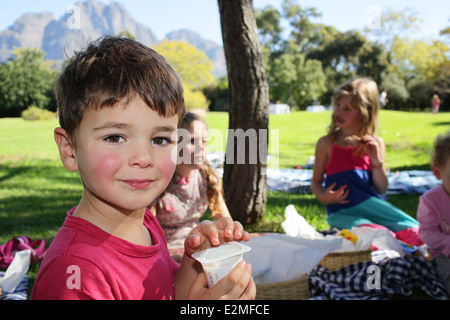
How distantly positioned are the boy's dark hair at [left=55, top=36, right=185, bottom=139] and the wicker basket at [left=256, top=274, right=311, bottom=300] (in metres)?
1.60

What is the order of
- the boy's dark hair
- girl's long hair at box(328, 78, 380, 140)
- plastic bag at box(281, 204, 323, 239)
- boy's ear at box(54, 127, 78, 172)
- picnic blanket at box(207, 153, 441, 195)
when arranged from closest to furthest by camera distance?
the boy's dark hair → boy's ear at box(54, 127, 78, 172) → plastic bag at box(281, 204, 323, 239) → girl's long hair at box(328, 78, 380, 140) → picnic blanket at box(207, 153, 441, 195)

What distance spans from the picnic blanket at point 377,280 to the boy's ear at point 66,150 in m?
1.99

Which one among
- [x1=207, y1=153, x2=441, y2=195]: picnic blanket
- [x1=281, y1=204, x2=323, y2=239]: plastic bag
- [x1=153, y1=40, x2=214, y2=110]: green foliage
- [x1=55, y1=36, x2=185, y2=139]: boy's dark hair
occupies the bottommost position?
[x1=207, y1=153, x2=441, y2=195]: picnic blanket

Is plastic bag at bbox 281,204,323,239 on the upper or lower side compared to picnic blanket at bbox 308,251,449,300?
upper

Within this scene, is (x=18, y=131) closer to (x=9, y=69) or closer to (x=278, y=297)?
(x=9, y=69)

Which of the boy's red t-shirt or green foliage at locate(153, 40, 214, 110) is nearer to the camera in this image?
the boy's red t-shirt

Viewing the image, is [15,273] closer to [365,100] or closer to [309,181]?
[365,100]

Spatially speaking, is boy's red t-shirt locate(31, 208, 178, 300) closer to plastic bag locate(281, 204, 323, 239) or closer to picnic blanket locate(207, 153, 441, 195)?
plastic bag locate(281, 204, 323, 239)

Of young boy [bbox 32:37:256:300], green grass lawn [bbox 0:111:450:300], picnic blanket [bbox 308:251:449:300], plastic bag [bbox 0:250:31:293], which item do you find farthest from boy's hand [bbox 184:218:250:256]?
plastic bag [bbox 0:250:31:293]

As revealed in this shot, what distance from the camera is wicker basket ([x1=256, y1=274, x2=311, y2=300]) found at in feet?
8.13

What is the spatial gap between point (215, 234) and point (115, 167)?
15.6 inches

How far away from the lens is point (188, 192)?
284 cm

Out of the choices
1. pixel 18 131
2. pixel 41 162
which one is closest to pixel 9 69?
pixel 41 162

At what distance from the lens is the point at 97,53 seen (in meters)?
1.20
